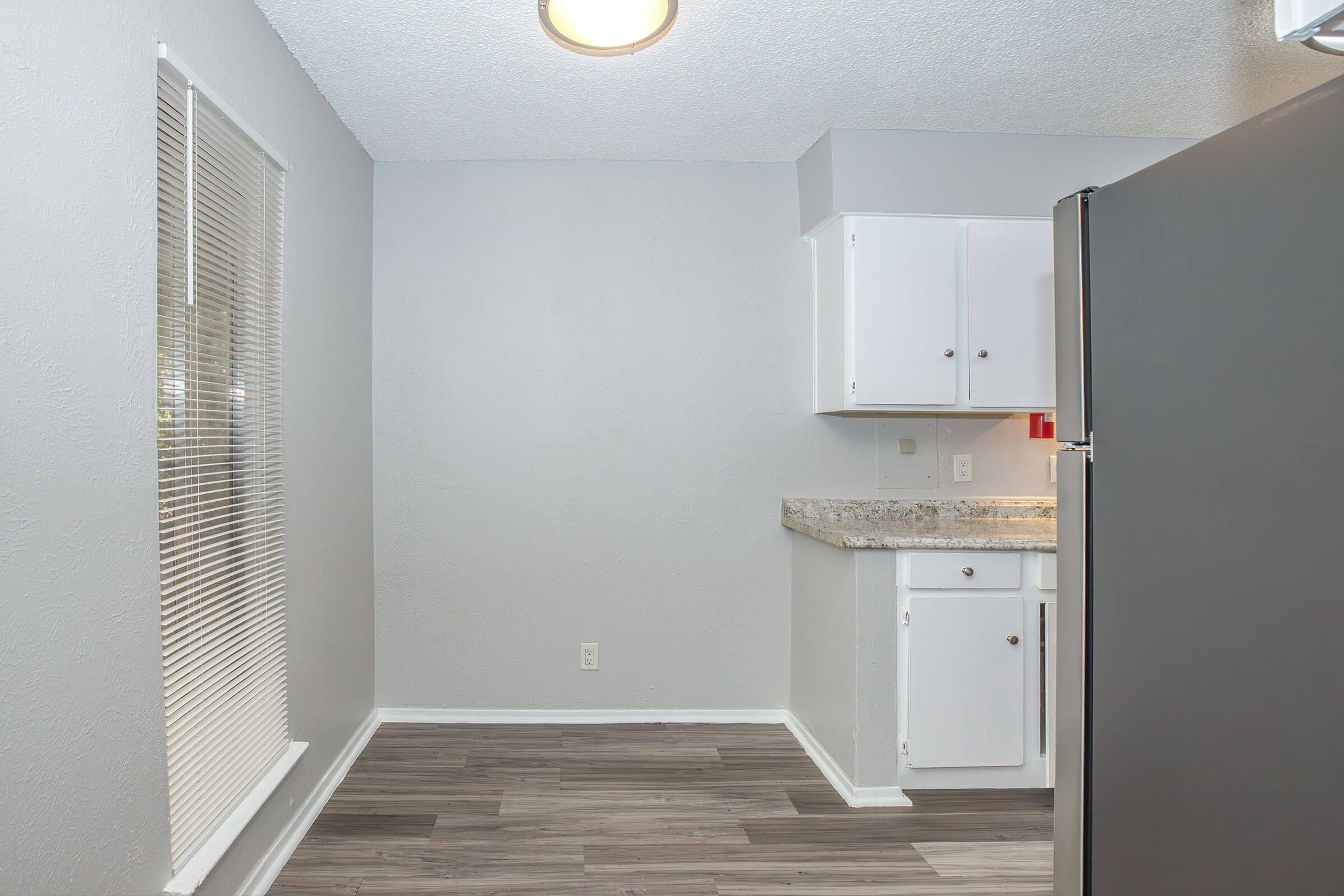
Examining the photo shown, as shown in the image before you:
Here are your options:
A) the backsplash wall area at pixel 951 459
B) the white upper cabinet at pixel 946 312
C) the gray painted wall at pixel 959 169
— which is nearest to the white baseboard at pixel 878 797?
the backsplash wall area at pixel 951 459

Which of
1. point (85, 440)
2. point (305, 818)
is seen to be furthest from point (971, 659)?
point (85, 440)

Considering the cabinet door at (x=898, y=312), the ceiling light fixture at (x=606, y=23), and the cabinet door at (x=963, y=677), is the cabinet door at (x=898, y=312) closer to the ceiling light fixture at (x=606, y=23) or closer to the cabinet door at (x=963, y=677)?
the cabinet door at (x=963, y=677)

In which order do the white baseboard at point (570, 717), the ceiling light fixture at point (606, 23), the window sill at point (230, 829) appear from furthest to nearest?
the white baseboard at point (570, 717)
the ceiling light fixture at point (606, 23)
the window sill at point (230, 829)

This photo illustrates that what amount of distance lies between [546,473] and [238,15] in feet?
5.77

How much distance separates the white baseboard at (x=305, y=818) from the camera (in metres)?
1.87

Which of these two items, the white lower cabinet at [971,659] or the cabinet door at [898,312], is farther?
the cabinet door at [898,312]

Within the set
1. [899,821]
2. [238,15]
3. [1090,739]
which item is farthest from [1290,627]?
[238,15]

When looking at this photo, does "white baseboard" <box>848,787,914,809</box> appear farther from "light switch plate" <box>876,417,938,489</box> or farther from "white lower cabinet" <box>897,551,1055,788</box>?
"light switch plate" <box>876,417,938,489</box>

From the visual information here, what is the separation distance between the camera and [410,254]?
118 inches

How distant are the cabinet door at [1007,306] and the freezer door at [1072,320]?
1769 millimetres

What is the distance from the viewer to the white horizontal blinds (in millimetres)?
1535

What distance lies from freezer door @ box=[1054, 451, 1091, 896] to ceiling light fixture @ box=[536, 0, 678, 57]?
1.33 meters

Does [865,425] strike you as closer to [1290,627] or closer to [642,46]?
Answer: [642,46]

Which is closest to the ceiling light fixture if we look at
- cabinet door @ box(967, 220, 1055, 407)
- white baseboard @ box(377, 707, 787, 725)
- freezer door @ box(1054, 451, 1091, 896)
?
freezer door @ box(1054, 451, 1091, 896)
